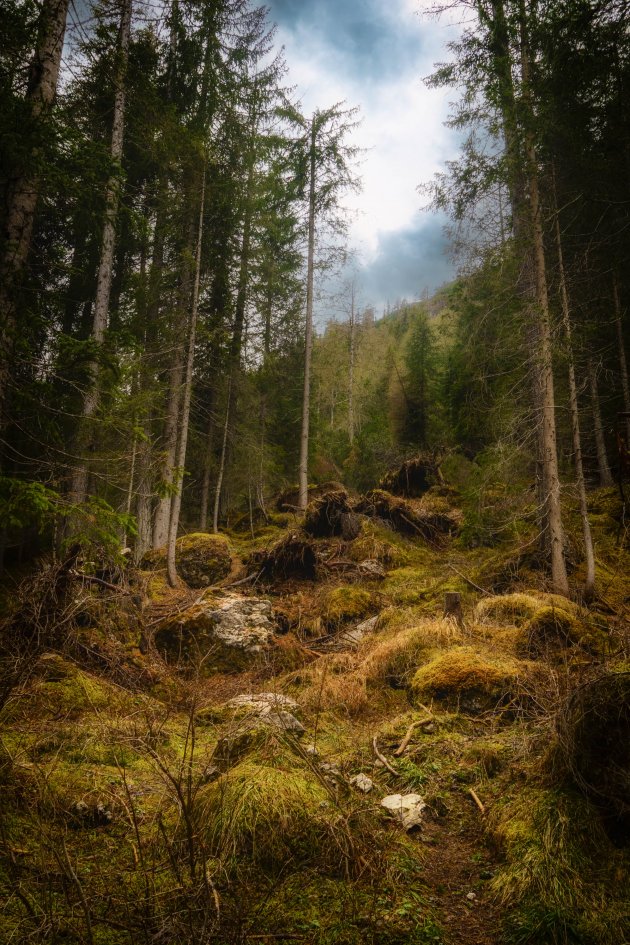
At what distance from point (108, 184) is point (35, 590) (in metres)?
6.86

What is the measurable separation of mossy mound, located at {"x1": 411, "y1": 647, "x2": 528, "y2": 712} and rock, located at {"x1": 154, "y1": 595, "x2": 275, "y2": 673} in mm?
2962

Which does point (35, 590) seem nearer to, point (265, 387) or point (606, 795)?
point (606, 795)

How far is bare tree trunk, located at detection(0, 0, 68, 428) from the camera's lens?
232 inches

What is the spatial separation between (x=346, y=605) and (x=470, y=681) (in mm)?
4239

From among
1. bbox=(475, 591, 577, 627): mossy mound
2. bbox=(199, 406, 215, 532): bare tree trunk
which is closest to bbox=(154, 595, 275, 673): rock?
bbox=(475, 591, 577, 627): mossy mound

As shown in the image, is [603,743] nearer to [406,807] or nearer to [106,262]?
[406,807]

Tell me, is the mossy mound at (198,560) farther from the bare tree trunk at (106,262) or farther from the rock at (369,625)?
the rock at (369,625)

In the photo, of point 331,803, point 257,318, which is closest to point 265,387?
point 257,318

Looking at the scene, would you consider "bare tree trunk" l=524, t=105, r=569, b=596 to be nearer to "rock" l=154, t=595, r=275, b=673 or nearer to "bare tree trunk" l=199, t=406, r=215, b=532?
"rock" l=154, t=595, r=275, b=673

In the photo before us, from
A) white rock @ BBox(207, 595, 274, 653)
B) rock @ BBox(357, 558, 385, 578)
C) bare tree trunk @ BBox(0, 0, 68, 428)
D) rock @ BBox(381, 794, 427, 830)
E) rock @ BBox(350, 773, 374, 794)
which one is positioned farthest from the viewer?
rock @ BBox(357, 558, 385, 578)

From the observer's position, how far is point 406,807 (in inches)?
129

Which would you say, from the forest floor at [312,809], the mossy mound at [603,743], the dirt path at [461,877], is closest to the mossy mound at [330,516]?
the forest floor at [312,809]

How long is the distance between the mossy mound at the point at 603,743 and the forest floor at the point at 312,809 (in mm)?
107

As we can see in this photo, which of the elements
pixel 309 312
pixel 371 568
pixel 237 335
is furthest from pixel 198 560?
pixel 309 312
